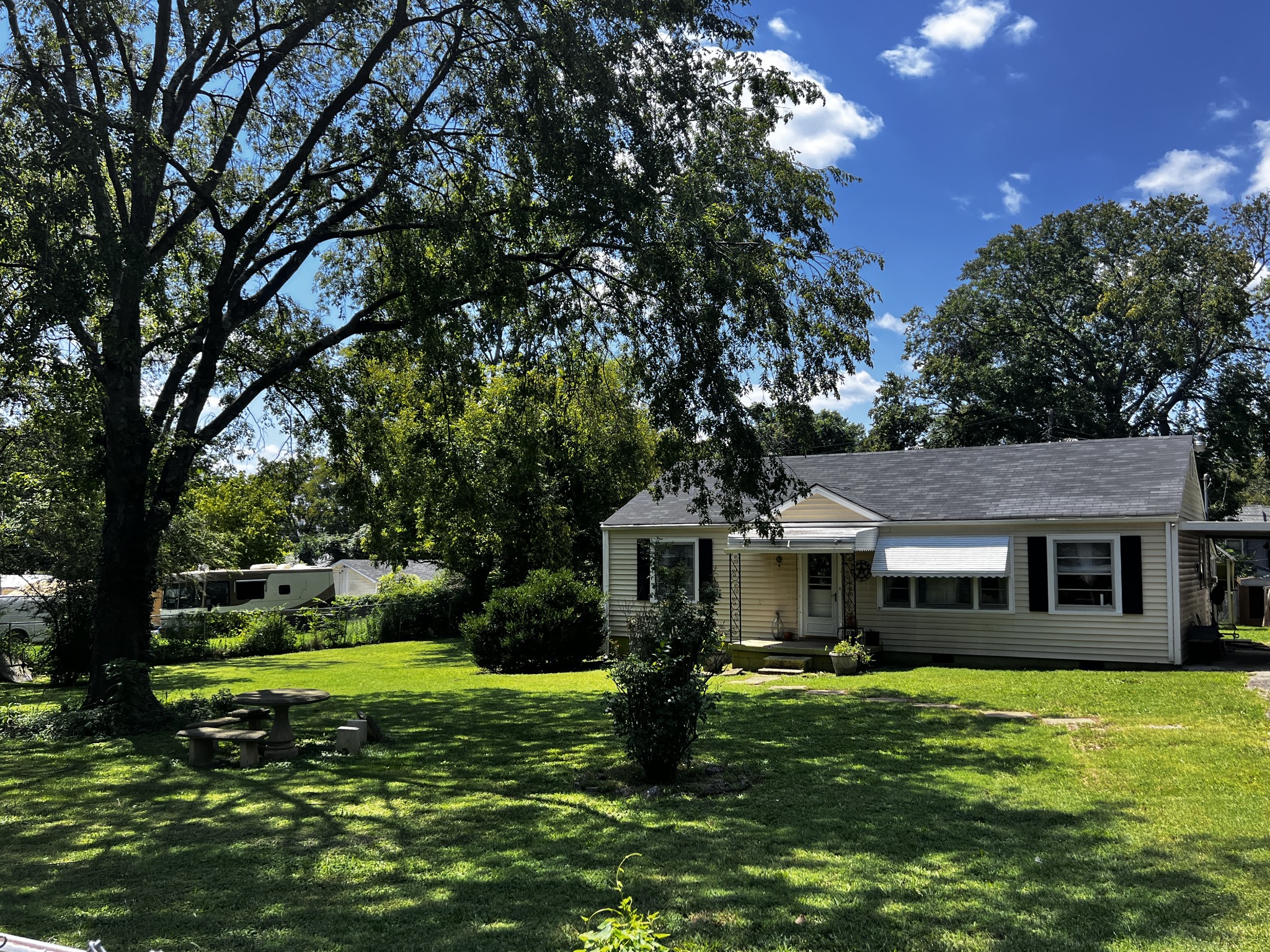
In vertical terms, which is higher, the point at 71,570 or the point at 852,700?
the point at 71,570

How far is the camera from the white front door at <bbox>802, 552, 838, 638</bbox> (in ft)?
58.9

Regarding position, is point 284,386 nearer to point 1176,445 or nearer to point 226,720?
point 226,720

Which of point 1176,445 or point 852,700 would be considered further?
point 1176,445

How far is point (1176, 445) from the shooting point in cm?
1720

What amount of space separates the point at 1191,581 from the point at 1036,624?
3790mm

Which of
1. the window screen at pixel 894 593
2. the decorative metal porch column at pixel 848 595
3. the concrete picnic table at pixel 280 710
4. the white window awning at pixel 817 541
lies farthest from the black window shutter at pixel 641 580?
the concrete picnic table at pixel 280 710

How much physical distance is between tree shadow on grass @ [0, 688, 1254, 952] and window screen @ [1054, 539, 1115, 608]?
717cm

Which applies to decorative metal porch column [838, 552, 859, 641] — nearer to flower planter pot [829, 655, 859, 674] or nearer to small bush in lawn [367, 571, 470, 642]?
flower planter pot [829, 655, 859, 674]

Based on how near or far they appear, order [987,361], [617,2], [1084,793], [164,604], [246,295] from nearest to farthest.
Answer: [1084,793] → [617,2] → [246,295] → [164,604] → [987,361]

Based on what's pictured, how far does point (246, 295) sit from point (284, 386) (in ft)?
5.25

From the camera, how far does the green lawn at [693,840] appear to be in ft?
14.8

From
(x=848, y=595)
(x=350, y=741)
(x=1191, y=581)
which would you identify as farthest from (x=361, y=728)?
(x=1191, y=581)

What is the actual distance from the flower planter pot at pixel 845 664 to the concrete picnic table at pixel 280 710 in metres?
9.58

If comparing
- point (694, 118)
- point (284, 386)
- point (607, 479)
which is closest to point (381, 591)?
point (607, 479)
